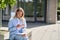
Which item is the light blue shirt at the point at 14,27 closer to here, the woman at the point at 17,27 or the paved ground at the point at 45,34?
the woman at the point at 17,27

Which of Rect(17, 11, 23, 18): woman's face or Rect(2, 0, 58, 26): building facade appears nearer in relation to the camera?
Rect(17, 11, 23, 18): woman's face

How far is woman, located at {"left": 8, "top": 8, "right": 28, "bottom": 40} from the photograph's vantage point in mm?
5426

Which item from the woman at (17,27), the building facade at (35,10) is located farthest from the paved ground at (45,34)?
the building facade at (35,10)

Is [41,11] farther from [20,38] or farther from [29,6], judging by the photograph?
[20,38]

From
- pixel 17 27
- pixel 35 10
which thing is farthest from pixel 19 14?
pixel 35 10

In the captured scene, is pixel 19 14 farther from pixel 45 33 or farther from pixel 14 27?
pixel 45 33

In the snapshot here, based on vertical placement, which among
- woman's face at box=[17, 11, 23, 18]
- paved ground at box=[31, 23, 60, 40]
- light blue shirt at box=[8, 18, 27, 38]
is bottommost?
paved ground at box=[31, 23, 60, 40]

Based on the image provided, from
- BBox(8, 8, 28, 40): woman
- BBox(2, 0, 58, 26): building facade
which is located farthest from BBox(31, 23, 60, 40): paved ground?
BBox(2, 0, 58, 26): building facade

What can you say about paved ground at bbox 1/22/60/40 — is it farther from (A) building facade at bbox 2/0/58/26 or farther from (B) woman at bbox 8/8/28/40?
(A) building facade at bbox 2/0/58/26

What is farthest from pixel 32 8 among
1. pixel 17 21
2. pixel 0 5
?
pixel 17 21

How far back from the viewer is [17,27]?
5.48 metres

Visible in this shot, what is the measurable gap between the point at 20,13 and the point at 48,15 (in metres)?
15.7

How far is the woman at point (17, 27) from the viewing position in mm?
5426

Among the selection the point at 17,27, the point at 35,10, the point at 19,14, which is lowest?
the point at 17,27
